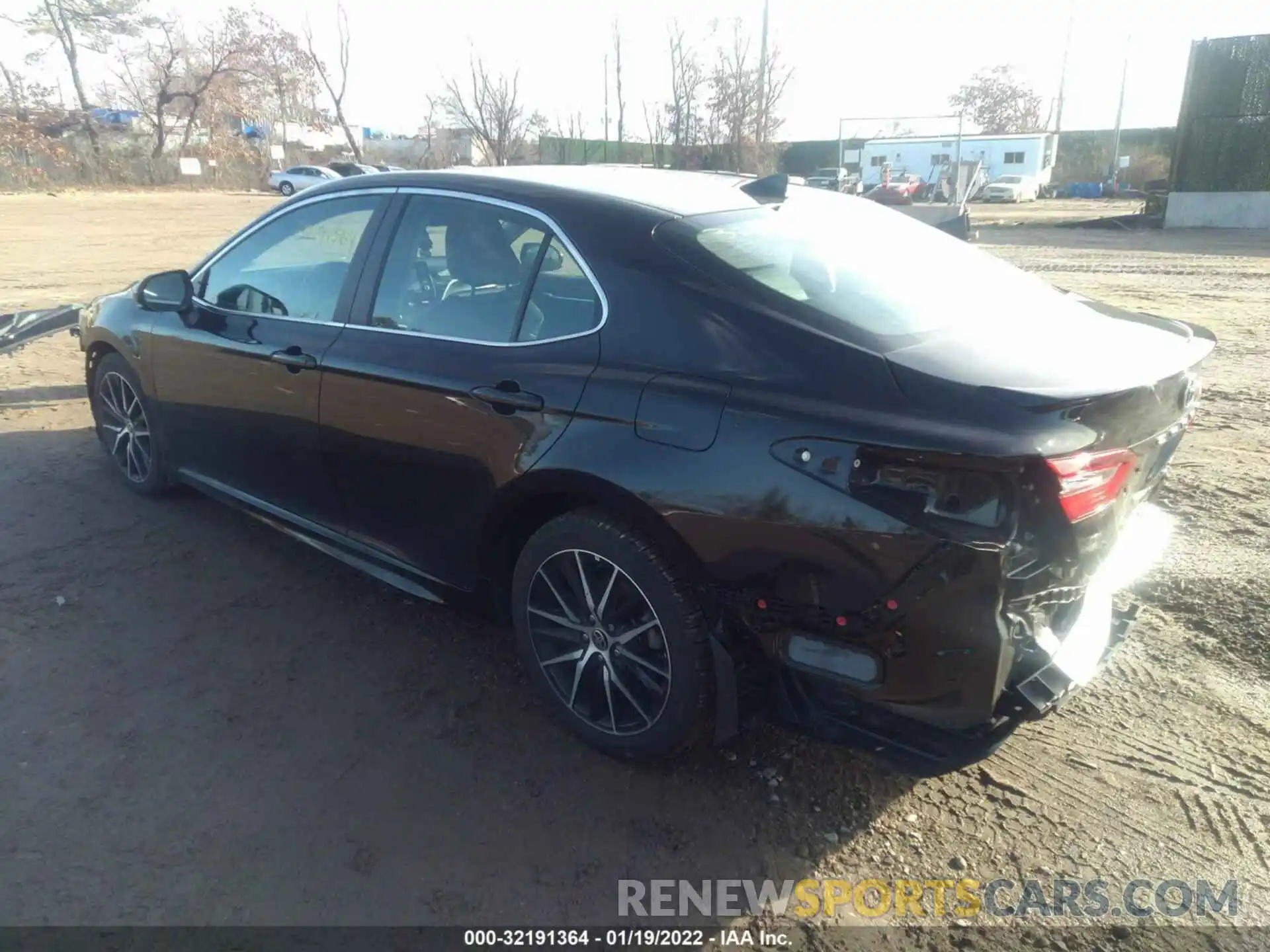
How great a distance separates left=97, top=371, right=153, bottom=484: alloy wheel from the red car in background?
1757 centimetres

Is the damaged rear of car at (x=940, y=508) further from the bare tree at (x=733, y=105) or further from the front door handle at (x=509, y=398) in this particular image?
the bare tree at (x=733, y=105)

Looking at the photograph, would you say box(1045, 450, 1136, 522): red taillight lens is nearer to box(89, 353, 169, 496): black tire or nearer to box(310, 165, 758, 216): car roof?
box(310, 165, 758, 216): car roof

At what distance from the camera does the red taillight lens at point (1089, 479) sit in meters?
2.19

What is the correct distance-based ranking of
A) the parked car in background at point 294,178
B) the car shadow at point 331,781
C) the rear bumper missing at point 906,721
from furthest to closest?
the parked car in background at point 294,178, the car shadow at point 331,781, the rear bumper missing at point 906,721

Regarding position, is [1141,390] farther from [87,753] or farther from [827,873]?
[87,753]

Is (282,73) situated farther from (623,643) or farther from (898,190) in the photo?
(623,643)

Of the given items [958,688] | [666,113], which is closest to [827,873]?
[958,688]

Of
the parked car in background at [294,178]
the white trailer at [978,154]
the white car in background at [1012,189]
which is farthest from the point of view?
the white trailer at [978,154]

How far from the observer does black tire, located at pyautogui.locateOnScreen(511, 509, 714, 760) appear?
2.64 metres

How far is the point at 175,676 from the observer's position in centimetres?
339

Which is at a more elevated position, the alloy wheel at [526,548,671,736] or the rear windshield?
the rear windshield

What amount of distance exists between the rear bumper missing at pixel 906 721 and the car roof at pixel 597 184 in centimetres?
153

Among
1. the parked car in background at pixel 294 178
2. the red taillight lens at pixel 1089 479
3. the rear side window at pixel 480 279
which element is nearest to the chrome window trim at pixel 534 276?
the rear side window at pixel 480 279

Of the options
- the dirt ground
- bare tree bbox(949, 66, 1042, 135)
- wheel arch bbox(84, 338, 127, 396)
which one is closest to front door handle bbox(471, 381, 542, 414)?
the dirt ground
